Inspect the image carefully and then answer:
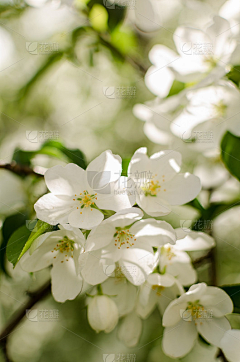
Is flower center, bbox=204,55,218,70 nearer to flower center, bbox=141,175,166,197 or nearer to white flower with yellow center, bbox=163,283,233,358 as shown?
flower center, bbox=141,175,166,197

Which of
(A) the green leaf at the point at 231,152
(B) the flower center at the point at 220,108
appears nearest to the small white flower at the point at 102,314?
(A) the green leaf at the point at 231,152

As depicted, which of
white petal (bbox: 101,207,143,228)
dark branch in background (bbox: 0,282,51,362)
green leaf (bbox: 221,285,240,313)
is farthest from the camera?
dark branch in background (bbox: 0,282,51,362)

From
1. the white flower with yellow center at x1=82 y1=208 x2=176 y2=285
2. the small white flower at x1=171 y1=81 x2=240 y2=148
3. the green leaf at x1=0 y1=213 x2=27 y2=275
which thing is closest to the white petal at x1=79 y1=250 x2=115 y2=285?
the white flower with yellow center at x1=82 y1=208 x2=176 y2=285

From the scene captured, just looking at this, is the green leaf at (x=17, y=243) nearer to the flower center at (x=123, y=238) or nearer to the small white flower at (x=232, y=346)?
the flower center at (x=123, y=238)

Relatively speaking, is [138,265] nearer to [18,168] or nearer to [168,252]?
[168,252]

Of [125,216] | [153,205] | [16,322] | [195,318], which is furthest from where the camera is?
[16,322]

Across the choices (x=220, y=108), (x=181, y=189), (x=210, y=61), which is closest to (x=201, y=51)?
(x=210, y=61)
